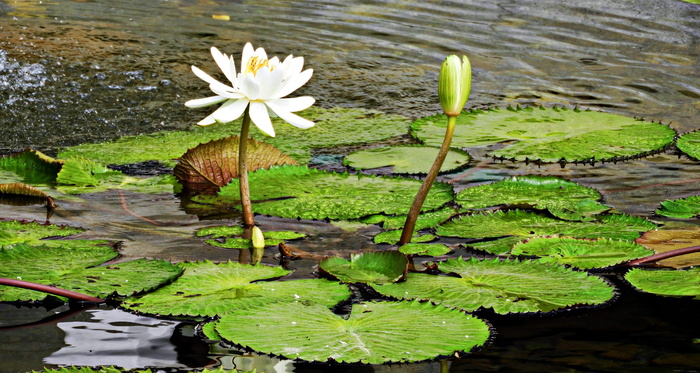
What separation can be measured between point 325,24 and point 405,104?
1912 mm

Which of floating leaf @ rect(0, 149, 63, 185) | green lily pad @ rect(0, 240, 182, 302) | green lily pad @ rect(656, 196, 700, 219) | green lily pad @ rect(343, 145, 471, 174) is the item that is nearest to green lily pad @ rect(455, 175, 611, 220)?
green lily pad @ rect(656, 196, 700, 219)

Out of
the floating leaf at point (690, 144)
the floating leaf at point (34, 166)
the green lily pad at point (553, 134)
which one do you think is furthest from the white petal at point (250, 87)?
the floating leaf at point (690, 144)

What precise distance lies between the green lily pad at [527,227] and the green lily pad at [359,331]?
1.41 ft

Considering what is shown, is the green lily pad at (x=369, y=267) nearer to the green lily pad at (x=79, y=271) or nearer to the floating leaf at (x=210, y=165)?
the green lily pad at (x=79, y=271)

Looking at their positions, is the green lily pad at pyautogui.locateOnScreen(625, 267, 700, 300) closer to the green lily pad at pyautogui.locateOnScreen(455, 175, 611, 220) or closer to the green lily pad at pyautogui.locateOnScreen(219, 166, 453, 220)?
the green lily pad at pyautogui.locateOnScreen(455, 175, 611, 220)

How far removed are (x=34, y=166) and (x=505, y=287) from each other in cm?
148

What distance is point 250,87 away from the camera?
1526 mm

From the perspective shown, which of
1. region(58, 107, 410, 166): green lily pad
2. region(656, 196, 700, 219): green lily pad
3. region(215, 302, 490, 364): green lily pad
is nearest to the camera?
region(215, 302, 490, 364): green lily pad

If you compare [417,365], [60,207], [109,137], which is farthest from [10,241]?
[109,137]

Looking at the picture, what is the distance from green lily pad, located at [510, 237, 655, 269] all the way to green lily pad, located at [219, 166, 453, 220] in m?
0.33

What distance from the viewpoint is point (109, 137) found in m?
2.78

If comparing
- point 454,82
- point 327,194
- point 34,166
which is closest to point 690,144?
point 327,194

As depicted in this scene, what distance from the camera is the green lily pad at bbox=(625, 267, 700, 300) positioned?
1.38m

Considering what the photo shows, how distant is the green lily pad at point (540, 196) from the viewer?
73.3 inches
